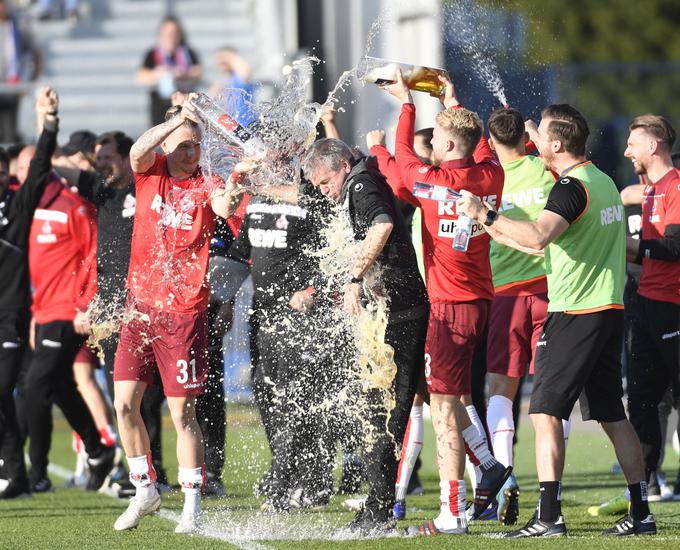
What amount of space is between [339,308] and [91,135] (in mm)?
3564

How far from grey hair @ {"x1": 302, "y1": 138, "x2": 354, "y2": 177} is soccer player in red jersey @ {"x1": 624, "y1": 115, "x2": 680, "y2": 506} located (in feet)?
7.03

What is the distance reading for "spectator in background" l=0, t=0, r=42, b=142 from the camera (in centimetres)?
2036

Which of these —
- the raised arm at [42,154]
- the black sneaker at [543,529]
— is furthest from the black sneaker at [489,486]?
the raised arm at [42,154]

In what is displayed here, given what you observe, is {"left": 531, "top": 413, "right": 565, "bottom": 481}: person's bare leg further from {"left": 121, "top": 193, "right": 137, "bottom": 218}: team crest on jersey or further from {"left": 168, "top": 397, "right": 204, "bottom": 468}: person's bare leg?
{"left": 121, "top": 193, "right": 137, "bottom": 218}: team crest on jersey

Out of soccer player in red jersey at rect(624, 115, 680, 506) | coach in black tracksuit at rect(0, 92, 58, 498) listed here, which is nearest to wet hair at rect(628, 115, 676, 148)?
soccer player in red jersey at rect(624, 115, 680, 506)

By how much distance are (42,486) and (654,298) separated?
5.05 meters

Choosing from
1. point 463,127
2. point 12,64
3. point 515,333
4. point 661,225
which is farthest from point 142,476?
point 12,64

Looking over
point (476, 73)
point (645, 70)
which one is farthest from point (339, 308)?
point (645, 70)

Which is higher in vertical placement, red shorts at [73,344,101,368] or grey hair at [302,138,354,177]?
grey hair at [302,138,354,177]

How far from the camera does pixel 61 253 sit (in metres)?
10.7

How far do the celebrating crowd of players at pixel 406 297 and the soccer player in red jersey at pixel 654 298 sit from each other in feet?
0.05

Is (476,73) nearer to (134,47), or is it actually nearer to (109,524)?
(109,524)

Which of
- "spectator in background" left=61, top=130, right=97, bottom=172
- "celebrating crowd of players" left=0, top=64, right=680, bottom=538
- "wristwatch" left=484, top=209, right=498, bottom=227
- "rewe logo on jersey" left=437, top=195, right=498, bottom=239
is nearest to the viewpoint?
"wristwatch" left=484, top=209, right=498, bottom=227

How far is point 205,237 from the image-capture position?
823 cm
